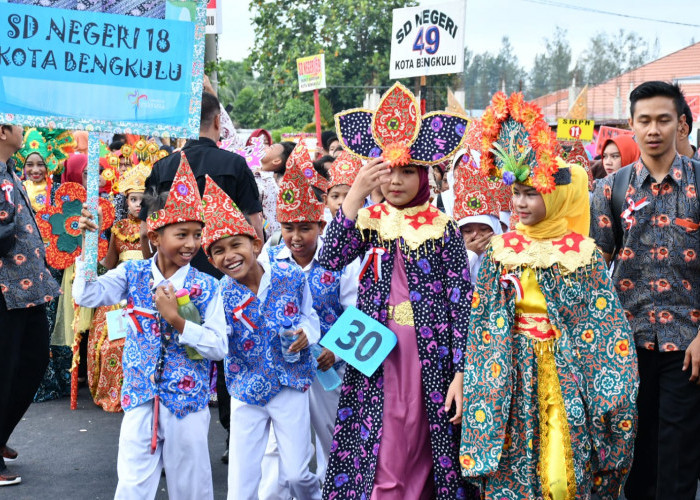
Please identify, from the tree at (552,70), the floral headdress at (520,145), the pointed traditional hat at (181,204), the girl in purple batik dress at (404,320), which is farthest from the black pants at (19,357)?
the tree at (552,70)

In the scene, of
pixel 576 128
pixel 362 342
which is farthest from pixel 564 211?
pixel 576 128

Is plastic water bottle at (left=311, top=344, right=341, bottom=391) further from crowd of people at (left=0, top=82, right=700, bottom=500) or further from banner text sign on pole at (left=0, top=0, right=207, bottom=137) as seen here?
banner text sign on pole at (left=0, top=0, right=207, bottom=137)

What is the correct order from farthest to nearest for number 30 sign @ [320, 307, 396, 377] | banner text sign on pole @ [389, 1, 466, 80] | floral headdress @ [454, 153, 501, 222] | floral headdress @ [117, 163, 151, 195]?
1. banner text sign on pole @ [389, 1, 466, 80]
2. floral headdress @ [117, 163, 151, 195]
3. floral headdress @ [454, 153, 501, 222]
4. number 30 sign @ [320, 307, 396, 377]

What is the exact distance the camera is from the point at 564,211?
14.4ft

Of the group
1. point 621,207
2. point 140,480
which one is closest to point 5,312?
point 140,480

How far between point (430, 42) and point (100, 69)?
6937mm

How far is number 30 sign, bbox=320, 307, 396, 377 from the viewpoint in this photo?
4430 millimetres

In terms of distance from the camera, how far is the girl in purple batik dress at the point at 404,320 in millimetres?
4461

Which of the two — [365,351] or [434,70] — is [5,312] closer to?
[365,351]

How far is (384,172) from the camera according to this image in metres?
4.49

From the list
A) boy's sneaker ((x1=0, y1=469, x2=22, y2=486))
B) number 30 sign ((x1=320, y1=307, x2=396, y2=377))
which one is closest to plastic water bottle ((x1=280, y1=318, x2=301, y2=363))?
number 30 sign ((x1=320, y1=307, x2=396, y2=377))

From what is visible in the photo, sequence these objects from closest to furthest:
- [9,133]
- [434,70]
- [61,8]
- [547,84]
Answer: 1. [61,8]
2. [9,133]
3. [434,70]
4. [547,84]

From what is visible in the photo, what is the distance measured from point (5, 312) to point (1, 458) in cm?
108

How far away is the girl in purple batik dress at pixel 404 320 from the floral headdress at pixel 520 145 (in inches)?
7.3
